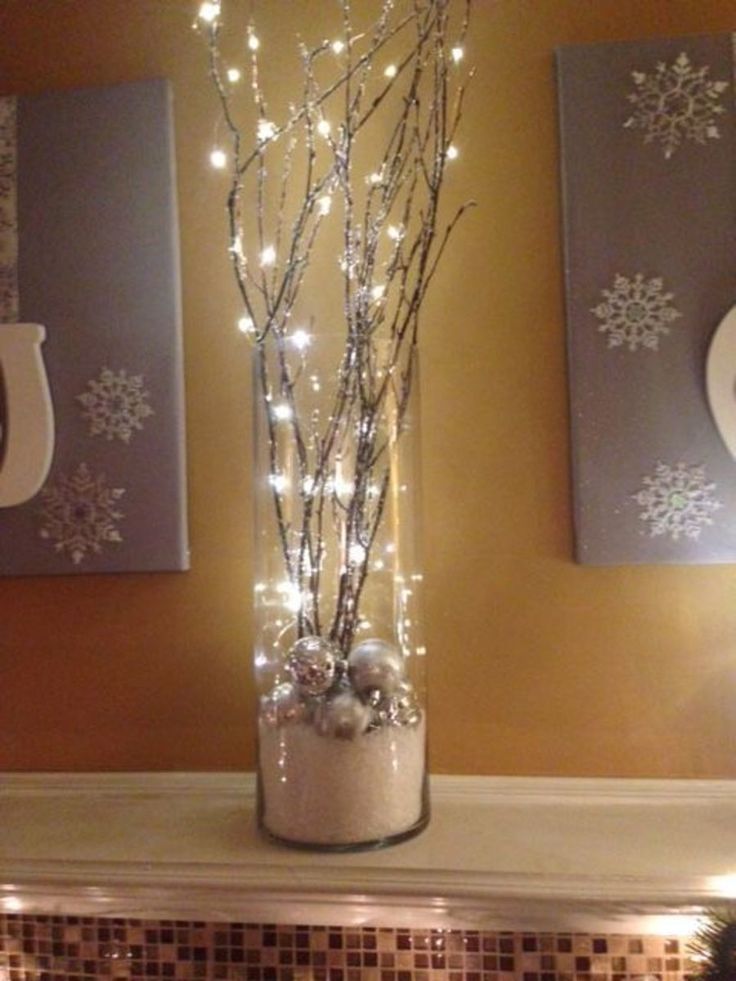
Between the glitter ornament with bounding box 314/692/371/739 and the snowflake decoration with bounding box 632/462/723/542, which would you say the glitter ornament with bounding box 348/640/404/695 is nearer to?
the glitter ornament with bounding box 314/692/371/739

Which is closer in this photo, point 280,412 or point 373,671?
point 373,671

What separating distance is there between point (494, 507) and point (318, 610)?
0.30 meters

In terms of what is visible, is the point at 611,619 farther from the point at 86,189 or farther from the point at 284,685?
the point at 86,189

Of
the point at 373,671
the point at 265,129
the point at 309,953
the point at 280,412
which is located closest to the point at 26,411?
the point at 280,412

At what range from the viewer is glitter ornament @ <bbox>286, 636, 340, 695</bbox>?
1.08 metres

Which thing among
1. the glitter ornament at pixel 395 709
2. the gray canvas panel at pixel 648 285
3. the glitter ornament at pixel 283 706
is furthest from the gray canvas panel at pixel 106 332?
the gray canvas panel at pixel 648 285

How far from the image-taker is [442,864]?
1066mm

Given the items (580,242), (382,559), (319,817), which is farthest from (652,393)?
(319,817)

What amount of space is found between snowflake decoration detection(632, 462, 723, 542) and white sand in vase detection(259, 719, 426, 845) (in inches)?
17.0

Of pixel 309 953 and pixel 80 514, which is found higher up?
pixel 80 514

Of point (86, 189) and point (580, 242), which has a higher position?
point (86, 189)

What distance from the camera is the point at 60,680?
139cm

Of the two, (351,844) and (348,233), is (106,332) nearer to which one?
(348,233)

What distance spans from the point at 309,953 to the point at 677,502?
730mm
